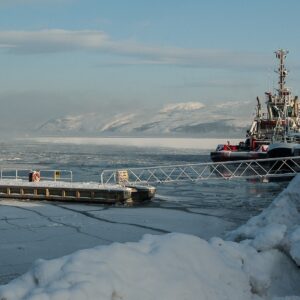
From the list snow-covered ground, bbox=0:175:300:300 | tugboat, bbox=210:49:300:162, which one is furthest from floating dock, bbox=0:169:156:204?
tugboat, bbox=210:49:300:162

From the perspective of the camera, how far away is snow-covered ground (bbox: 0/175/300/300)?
19.6ft

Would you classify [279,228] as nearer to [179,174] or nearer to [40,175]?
[179,174]

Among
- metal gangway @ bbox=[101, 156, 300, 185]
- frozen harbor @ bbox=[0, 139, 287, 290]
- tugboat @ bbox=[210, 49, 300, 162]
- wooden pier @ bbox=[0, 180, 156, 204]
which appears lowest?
frozen harbor @ bbox=[0, 139, 287, 290]

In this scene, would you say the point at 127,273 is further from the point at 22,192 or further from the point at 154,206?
the point at 22,192

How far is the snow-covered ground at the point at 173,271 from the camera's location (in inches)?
236

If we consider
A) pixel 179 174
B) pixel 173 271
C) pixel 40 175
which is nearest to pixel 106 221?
pixel 173 271

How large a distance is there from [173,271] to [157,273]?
9.5 inches

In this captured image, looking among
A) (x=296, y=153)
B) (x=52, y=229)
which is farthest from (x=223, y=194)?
(x=296, y=153)

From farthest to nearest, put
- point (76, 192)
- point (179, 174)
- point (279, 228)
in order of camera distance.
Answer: point (179, 174)
point (76, 192)
point (279, 228)

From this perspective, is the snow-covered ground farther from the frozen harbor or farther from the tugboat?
the tugboat

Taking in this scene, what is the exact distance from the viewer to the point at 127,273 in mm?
6344

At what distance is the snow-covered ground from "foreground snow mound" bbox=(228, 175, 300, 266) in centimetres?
2

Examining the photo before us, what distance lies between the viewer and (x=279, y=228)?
857cm

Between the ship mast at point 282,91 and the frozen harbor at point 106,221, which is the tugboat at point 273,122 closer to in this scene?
the ship mast at point 282,91
